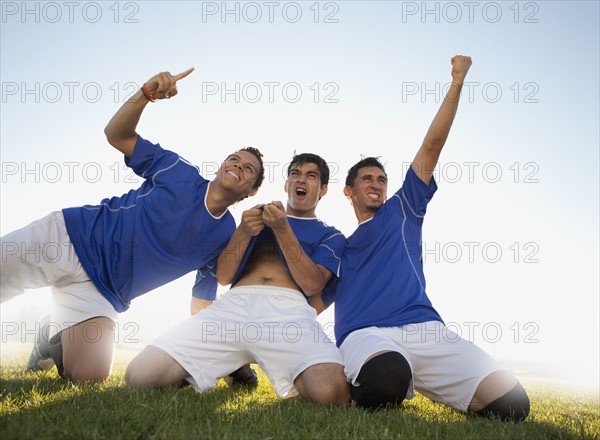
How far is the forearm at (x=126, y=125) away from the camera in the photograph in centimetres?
492

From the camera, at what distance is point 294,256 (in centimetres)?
471

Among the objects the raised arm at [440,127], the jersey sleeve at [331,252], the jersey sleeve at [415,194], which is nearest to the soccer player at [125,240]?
the jersey sleeve at [331,252]

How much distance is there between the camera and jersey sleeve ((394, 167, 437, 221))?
489 centimetres

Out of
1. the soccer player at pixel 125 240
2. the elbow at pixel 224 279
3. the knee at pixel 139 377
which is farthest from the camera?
the elbow at pixel 224 279

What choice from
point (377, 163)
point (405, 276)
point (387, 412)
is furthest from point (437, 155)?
point (387, 412)

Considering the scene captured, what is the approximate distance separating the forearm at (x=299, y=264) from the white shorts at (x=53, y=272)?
80.0 inches

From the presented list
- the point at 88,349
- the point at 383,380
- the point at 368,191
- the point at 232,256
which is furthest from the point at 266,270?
the point at 88,349

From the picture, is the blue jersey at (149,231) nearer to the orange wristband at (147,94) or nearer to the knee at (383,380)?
the orange wristband at (147,94)

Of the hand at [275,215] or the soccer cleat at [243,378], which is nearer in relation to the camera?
the hand at [275,215]

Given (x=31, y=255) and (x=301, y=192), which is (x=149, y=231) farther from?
(x=301, y=192)

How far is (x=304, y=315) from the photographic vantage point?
474cm

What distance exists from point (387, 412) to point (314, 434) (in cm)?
118

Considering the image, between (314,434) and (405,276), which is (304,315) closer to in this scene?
(405,276)

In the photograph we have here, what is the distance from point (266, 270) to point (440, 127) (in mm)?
2315
